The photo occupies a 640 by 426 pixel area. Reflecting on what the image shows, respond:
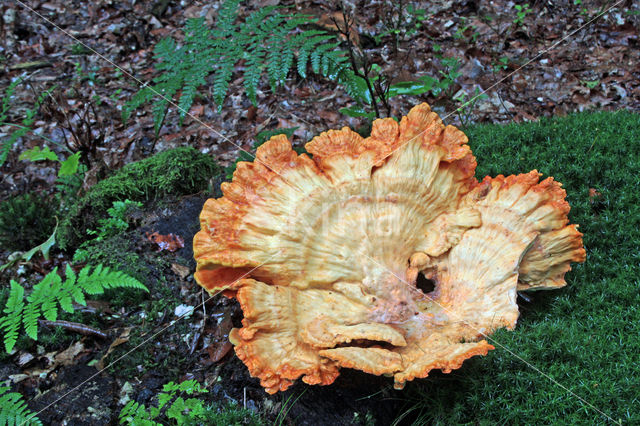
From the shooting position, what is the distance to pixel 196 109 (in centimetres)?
778

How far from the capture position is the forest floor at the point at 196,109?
3371 millimetres

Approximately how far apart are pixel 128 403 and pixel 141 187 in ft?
7.83

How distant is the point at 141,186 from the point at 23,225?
136 centimetres

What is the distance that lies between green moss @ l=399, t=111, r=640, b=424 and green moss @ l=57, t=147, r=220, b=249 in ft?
9.75

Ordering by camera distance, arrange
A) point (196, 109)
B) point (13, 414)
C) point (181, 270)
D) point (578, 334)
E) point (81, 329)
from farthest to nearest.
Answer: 1. point (196, 109)
2. point (181, 270)
3. point (81, 329)
4. point (578, 334)
5. point (13, 414)

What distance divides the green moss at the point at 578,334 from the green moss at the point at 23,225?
4152 mm

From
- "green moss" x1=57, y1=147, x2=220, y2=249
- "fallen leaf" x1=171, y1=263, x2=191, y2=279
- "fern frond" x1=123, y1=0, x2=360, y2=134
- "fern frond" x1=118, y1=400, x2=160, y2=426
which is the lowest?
"fern frond" x1=118, y1=400, x2=160, y2=426

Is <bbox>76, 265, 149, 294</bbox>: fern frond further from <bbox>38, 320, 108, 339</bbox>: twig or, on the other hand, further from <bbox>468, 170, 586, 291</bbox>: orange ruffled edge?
<bbox>468, 170, 586, 291</bbox>: orange ruffled edge

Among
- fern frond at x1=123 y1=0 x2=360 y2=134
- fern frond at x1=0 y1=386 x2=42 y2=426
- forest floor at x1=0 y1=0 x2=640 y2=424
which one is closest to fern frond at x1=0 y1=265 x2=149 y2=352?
fern frond at x1=0 y1=386 x2=42 y2=426

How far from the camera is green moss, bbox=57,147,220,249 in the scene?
4727 mm

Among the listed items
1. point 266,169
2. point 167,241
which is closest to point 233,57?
point 266,169

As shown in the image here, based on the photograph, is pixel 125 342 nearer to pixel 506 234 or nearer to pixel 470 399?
pixel 470 399

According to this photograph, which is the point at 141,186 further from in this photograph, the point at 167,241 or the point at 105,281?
the point at 105,281

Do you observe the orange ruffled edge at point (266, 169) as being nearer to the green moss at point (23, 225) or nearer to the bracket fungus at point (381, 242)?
the bracket fungus at point (381, 242)
